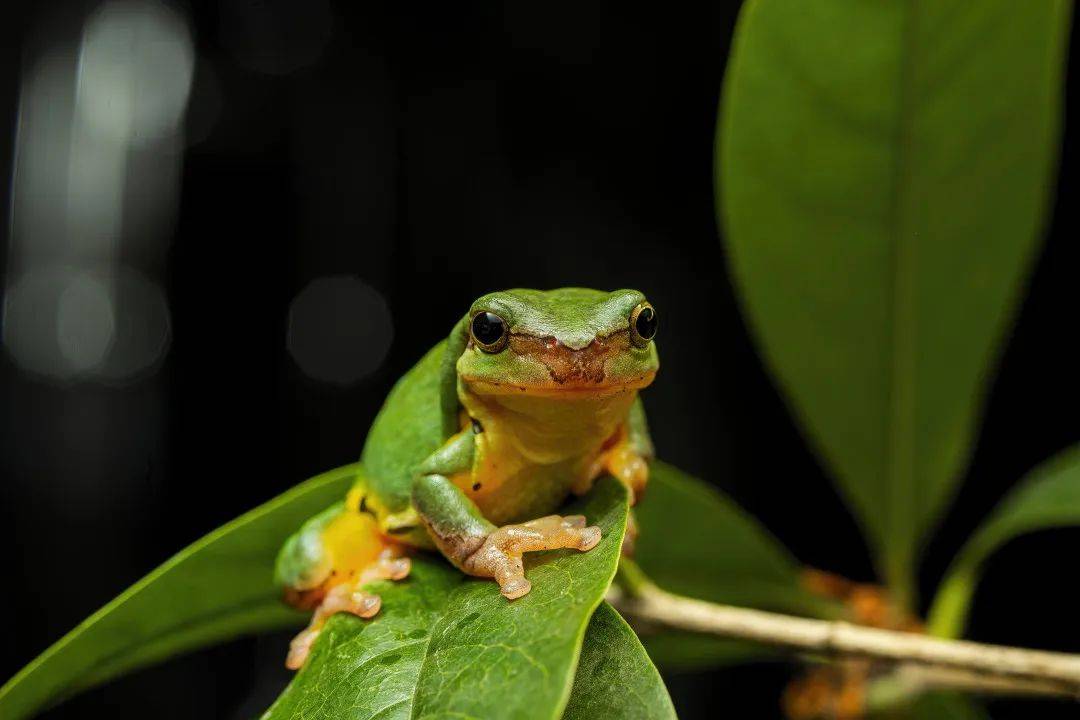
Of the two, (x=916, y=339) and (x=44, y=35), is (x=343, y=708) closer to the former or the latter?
(x=916, y=339)

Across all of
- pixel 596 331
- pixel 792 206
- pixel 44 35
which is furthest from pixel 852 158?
pixel 44 35

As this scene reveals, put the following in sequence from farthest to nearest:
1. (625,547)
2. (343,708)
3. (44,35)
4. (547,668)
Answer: (44,35), (625,547), (343,708), (547,668)

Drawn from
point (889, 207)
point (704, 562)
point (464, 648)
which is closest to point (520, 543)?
point (464, 648)

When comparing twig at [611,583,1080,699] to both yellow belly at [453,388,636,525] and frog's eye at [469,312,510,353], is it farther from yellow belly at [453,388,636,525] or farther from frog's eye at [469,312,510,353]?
frog's eye at [469,312,510,353]

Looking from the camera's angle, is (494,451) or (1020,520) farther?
(1020,520)

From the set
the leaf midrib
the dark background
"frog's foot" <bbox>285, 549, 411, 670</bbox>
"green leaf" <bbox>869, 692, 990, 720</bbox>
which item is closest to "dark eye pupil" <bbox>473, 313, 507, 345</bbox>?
"frog's foot" <bbox>285, 549, 411, 670</bbox>

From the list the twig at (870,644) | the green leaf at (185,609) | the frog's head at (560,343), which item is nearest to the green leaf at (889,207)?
the twig at (870,644)

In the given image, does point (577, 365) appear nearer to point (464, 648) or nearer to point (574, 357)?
point (574, 357)
